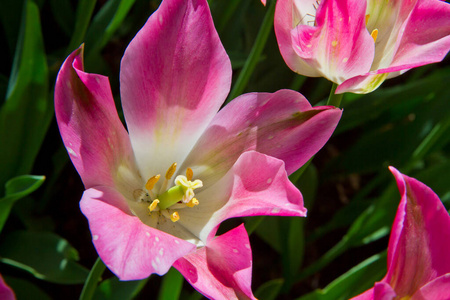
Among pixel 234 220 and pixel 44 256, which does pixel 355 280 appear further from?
pixel 44 256

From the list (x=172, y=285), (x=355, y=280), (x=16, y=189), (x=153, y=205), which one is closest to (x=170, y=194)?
(x=153, y=205)

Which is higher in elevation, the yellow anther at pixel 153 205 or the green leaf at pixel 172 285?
the yellow anther at pixel 153 205

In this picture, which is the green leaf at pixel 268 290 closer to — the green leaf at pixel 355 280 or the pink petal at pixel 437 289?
the green leaf at pixel 355 280

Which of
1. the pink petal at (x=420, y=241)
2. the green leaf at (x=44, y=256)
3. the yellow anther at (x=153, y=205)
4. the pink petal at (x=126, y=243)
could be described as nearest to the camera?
the pink petal at (x=126, y=243)

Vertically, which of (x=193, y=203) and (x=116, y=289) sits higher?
(x=193, y=203)

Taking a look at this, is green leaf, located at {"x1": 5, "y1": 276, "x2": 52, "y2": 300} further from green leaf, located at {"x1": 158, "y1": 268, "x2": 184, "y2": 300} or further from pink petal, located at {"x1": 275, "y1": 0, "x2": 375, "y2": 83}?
pink petal, located at {"x1": 275, "y1": 0, "x2": 375, "y2": 83}

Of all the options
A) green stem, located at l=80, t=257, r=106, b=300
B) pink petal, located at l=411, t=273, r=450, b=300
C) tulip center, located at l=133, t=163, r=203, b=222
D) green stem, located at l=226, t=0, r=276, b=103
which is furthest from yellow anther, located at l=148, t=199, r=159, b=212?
pink petal, located at l=411, t=273, r=450, b=300

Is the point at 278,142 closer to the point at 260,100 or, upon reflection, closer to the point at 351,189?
the point at 260,100

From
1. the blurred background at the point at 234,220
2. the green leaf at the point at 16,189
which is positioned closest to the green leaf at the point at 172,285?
the blurred background at the point at 234,220
